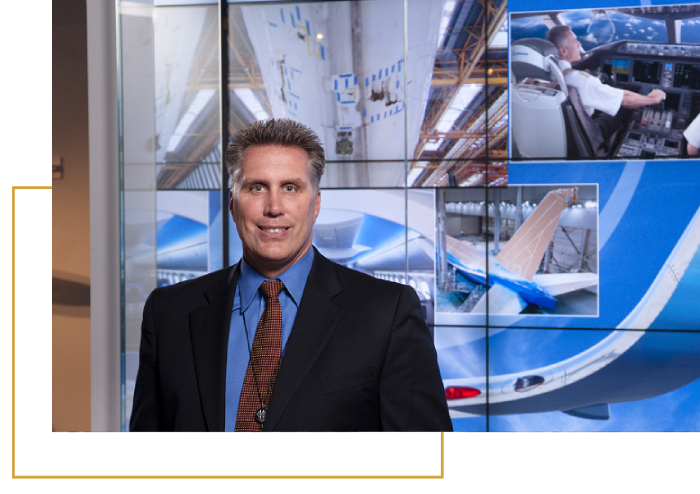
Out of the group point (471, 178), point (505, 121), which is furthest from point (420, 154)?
point (505, 121)

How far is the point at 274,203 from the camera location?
1524mm

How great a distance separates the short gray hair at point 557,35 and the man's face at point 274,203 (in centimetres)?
196

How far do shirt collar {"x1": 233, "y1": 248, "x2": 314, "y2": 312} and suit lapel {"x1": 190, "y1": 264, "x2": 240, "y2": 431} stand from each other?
0.12 ft

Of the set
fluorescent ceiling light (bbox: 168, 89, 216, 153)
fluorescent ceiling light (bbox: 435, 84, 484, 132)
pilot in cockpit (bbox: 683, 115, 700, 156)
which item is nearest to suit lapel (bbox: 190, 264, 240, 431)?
fluorescent ceiling light (bbox: 168, 89, 216, 153)

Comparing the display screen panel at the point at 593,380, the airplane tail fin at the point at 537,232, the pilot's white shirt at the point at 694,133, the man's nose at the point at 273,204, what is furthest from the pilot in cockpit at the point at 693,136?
the man's nose at the point at 273,204

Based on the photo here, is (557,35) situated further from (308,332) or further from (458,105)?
(308,332)

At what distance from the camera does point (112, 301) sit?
2.15 m

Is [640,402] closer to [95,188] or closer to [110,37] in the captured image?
[95,188]

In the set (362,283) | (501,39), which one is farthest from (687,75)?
(362,283)

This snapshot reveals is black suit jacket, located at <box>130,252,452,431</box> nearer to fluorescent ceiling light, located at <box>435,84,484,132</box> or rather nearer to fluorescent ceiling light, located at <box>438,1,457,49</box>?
fluorescent ceiling light, located at <box>435,84,484,132</box>

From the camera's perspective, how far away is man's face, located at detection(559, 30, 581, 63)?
275 cm

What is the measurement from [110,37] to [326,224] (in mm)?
1417

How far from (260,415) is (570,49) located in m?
2.54
